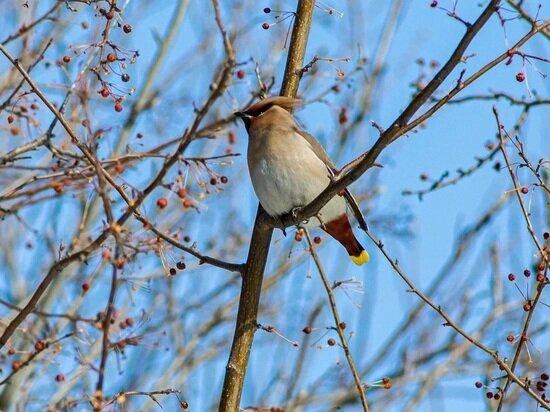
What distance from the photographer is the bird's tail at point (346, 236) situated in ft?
16.3

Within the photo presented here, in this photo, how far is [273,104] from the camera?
177 inches

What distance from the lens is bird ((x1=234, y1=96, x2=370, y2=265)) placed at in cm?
457

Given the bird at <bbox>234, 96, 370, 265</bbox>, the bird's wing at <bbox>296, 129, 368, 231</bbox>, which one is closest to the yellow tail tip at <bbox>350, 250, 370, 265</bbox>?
the bird at <bbox>234, 96, 370, 265</bbox>

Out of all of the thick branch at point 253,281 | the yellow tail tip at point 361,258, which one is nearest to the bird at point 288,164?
the yellow tail tip at point 361,258

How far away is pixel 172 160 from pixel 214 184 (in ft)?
4.19

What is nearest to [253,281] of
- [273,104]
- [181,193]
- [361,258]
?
[181,193]

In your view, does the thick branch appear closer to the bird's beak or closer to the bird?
the bird

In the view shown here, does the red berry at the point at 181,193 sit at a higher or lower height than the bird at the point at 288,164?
lower

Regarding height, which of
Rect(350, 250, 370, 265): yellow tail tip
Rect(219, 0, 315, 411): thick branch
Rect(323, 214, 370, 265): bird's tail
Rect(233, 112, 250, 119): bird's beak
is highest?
Rect(233, 112, 250, 119): bird's beak

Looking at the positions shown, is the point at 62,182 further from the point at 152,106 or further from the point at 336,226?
the point at 152,106

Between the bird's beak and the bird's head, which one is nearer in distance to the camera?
the bird's head

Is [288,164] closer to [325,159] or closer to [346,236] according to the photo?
[325,159]

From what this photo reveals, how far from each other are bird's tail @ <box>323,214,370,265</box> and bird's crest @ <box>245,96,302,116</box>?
2.14ft

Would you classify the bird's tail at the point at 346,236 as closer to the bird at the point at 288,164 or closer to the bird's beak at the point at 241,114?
the bird at the point at 288,164
